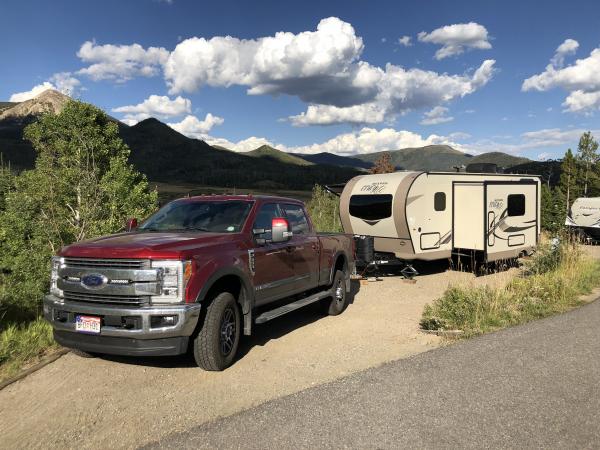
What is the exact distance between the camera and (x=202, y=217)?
6.13 m

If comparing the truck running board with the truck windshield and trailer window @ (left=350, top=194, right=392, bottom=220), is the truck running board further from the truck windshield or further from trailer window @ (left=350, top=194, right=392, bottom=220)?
trailer window @ (left=350, top=194, right=392, bottom=220)

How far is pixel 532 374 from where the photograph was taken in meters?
4.80

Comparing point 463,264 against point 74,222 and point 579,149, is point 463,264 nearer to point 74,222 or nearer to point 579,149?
point 74,222

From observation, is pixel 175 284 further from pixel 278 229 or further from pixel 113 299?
pixel 278 229

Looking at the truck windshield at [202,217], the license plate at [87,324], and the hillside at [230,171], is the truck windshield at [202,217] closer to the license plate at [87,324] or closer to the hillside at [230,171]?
the license plate at [87,324]

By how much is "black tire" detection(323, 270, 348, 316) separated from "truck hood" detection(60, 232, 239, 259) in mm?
3006

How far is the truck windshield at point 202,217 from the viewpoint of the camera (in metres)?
5.93

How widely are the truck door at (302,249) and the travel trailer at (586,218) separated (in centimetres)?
1733

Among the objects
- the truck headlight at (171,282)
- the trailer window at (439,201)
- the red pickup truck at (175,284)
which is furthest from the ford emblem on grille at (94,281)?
the trailer window at (439,201)

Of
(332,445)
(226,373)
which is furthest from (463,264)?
(332,445)

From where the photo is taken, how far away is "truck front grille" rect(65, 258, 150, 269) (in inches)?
182

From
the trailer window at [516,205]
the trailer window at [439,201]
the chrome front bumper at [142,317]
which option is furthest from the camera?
the trailer window at [516,205]

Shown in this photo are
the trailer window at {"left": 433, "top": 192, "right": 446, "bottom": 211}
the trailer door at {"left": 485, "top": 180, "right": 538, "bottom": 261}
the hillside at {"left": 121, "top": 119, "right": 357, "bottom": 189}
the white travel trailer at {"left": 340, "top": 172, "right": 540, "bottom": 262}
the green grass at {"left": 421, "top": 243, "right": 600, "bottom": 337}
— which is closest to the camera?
the green grass at {"left": 421, "top": 243, "right": 600, "bottom": 337}

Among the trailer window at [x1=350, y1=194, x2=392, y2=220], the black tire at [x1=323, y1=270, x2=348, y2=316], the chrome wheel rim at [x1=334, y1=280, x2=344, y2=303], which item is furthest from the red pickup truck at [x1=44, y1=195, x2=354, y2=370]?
the trailer window at [x1=350, y1=194, x2=392, y2=220]
